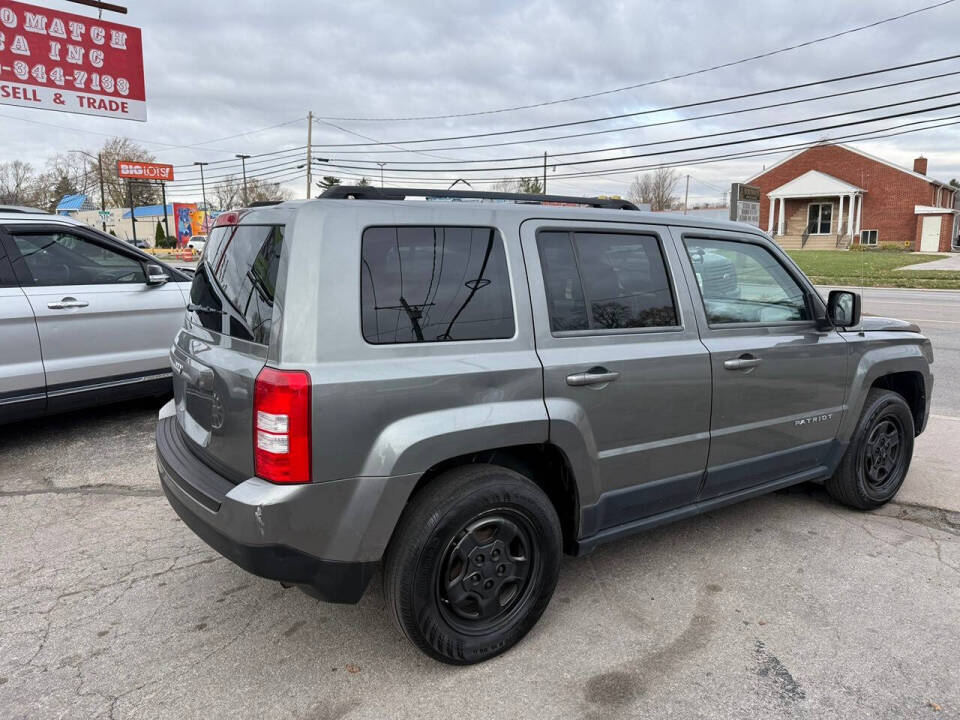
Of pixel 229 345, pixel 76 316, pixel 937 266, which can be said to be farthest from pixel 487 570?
pixel 937 266

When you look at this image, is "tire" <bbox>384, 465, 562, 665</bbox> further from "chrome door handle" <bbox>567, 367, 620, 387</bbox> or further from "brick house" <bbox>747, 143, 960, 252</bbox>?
"brick house" <bbox>747, 143, 960, 252</bbox>

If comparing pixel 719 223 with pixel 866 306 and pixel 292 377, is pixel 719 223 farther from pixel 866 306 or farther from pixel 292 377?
pixel 866 306

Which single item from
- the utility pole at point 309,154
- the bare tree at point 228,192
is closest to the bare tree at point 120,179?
the bare tree at point 228,192

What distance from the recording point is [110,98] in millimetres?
13320

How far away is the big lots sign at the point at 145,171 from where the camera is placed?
5088cm

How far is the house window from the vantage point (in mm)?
52597

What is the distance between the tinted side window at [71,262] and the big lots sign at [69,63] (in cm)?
943

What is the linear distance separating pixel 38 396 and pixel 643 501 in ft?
15.0

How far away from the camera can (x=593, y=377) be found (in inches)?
111

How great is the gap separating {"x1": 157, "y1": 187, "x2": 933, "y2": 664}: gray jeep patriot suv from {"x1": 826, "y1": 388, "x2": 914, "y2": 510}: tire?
68cm

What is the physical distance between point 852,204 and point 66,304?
56.6 m

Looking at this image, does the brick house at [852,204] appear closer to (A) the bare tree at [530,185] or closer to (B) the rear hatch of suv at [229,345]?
(A) the bare tree at [530,185]

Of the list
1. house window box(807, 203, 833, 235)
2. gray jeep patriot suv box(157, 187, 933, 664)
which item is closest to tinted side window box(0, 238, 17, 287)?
gray jeep patriot suv box(157, 187, 933, 664)

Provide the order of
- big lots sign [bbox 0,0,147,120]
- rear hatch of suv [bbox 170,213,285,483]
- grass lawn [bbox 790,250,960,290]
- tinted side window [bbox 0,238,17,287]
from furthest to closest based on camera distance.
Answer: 1. grass lawn [bbox 790,250,960,290]
2. big lots sign [bbox 0,0,147,120]
3. tinted side window [bbox 0,238,17,287]
4. rear hatch of suv [bbox 170,213,285,483]
